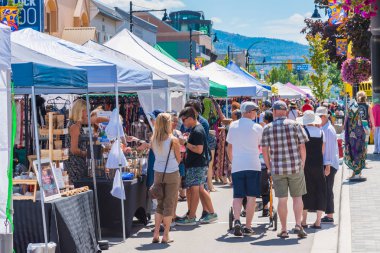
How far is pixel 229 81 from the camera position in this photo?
26.3 m

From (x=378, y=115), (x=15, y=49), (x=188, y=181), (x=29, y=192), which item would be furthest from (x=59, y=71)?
(x=378, y=115)

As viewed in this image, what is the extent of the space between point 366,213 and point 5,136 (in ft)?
24.7

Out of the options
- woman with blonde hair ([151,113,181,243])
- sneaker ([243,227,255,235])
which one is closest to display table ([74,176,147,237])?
woman with blonde hair ([151,113,181,243])

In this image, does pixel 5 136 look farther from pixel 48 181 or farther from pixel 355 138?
pixel 355 138

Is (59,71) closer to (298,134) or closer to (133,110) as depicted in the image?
(298,134)

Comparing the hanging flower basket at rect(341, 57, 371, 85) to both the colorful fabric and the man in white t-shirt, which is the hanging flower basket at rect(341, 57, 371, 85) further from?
the man in white t-shirt

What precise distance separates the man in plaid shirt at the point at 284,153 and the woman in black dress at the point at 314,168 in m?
0.59

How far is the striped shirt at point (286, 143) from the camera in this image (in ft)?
35.1

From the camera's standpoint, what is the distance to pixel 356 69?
1078 inches

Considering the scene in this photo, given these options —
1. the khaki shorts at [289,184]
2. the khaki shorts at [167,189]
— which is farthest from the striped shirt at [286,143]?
the khaki shorts at [167,189]

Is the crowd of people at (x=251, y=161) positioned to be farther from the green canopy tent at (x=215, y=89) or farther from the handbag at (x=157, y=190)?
the green canopy tent at (x=215, y=89)

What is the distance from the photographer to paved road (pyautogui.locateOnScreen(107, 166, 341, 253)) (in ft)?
34.1

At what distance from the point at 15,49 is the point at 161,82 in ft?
20.9

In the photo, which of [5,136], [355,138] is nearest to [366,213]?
[355,138]
